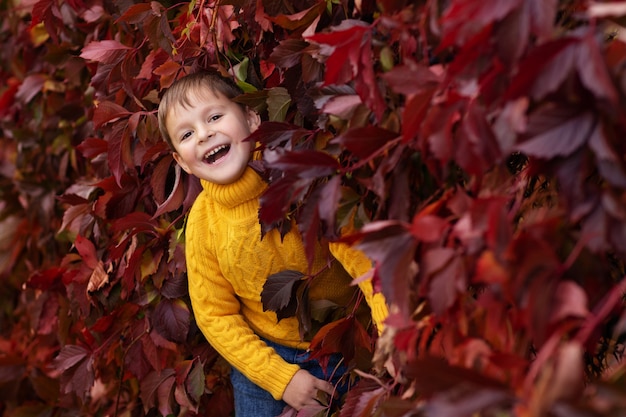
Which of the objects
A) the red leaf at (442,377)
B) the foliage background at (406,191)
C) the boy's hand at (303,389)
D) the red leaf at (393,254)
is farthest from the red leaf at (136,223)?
the red leaf at (442,377)

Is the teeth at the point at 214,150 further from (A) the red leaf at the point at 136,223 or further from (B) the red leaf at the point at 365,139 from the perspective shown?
(B) the red leaf at the point at 365,139

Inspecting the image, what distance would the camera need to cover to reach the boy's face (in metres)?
1.56

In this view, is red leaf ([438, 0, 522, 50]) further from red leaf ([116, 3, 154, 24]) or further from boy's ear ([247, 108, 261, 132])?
red leaf ([116, 3, 154, 24])

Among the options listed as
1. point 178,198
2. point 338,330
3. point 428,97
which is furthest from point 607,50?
point 178,198

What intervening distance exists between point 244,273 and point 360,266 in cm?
28

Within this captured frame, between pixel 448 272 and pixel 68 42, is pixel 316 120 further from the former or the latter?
pixel 68 42

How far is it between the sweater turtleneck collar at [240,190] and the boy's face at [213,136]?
2cm

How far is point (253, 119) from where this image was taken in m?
1.63

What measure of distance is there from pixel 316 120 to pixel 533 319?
73 centimetres

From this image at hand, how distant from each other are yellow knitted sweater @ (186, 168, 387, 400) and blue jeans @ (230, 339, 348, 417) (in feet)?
0.09

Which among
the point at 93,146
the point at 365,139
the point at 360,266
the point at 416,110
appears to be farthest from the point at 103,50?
the point at 416,110

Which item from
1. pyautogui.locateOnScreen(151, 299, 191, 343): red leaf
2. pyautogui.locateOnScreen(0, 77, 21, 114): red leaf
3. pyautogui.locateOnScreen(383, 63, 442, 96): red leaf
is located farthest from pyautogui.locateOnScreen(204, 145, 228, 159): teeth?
pyautogui.locateOnScreen(0, 77, 21, 114): red leaf

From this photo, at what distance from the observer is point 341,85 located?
1313 millimetres

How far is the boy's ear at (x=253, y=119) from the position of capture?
63.8 inches
